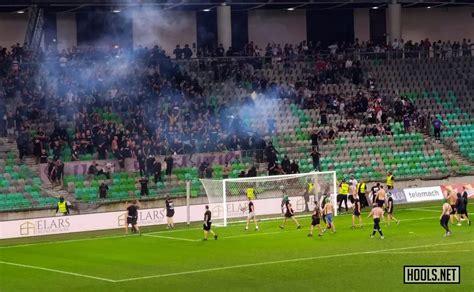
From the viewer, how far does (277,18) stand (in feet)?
239

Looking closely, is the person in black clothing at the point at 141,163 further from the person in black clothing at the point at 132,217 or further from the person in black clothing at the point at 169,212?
the person in black clothing at the point at 132,217

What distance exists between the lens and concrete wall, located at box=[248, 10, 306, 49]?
7175 centimetres

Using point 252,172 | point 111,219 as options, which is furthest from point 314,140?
point 111,219

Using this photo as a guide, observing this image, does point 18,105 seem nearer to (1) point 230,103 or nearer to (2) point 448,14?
(1) point 230,103

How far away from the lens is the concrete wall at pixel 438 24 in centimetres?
7719

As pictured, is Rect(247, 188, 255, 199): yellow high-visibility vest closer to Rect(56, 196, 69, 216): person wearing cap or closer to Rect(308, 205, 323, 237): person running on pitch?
Rect(308, 205, 323, 237): person running on pitch

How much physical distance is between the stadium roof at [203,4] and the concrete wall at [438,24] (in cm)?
76

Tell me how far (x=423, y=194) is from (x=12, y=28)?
2382 cm

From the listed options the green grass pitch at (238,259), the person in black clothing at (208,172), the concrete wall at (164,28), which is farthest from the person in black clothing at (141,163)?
the concrete wall at (164,28)

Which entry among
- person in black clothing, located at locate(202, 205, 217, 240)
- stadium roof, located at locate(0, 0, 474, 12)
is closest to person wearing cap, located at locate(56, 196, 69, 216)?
person in black clothing, located at locate(202, 205, 217, 240)

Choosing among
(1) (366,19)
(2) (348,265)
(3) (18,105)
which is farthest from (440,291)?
(1) (366,19)

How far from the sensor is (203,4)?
217ft

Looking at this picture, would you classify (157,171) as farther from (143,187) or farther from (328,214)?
(328,214)

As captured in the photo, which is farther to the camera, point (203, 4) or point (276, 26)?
point (276, 26)
